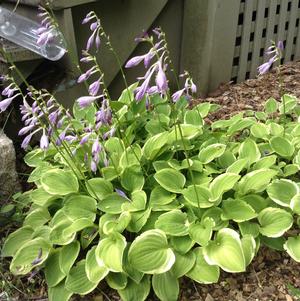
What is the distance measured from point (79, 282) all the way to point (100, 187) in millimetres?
529

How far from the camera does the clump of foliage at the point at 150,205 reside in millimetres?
2354

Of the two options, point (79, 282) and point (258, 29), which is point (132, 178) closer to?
point (79, 282)

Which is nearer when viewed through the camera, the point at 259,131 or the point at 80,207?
the point at 80,207

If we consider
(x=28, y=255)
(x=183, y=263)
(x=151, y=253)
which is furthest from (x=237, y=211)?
(x=28, y=255)

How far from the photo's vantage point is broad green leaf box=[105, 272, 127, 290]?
7.97ft

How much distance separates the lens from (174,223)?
246 centimetres

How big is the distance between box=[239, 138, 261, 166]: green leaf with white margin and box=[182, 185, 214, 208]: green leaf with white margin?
0.43m

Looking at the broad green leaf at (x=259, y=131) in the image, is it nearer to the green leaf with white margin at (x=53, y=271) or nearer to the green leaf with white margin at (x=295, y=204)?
the green leaf with white margin at (x=295, y=204)

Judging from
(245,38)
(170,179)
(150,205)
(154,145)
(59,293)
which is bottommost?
(59,293)

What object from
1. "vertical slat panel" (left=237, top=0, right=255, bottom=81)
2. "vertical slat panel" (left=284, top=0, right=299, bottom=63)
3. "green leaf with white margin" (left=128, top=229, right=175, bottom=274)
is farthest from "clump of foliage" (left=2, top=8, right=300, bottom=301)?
"vertical slat panel" (left=284, top=0, right=299, bottom=63)

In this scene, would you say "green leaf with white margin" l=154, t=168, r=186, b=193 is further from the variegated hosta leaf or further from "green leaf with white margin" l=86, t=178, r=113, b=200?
the variegated hosta leaf

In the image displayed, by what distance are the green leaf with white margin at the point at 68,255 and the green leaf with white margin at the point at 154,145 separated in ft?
2.11

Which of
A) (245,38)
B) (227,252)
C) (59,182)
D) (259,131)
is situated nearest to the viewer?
(227,252)

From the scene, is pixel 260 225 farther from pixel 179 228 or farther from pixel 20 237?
pixel 20 237
